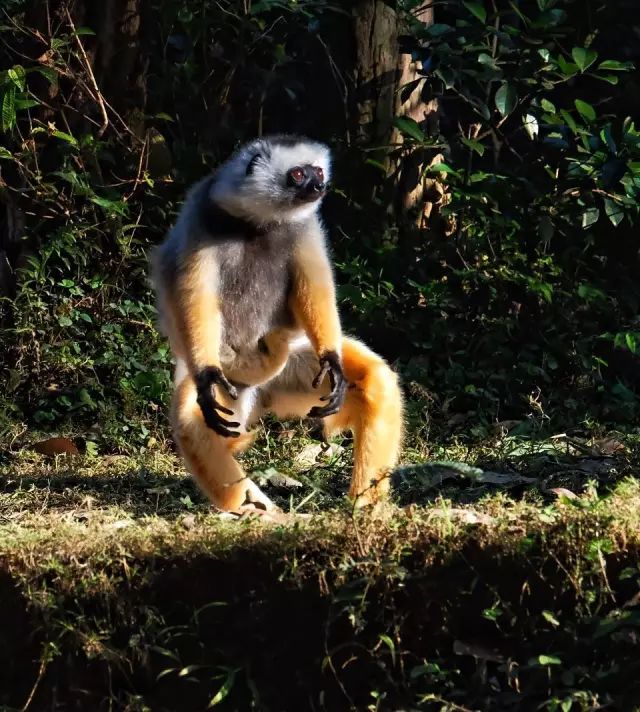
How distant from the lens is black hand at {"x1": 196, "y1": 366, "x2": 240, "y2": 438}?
5410mm

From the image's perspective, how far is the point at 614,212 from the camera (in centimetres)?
767

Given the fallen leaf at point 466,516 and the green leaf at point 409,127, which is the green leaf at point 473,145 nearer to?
the green leaf at point 409,127

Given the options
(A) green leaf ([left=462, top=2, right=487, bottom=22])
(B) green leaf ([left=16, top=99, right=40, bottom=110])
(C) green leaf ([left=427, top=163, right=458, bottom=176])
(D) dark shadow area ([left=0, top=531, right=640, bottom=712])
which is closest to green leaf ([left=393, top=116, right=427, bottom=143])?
(C) green leaf ([left=427, top=163, right=458, bottom=176])

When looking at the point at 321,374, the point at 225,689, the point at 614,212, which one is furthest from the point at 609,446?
the point at 225,689

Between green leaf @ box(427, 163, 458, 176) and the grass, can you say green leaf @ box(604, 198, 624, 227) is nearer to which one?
green leaf @ box(427, 163, 458, 176)

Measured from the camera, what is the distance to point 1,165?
28.4 ft

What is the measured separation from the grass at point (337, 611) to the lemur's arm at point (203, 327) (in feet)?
2.45

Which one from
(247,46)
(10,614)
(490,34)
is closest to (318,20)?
(247,46)

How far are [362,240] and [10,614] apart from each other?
4709 millimetres

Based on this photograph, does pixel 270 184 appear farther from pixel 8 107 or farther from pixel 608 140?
pixel 8 107

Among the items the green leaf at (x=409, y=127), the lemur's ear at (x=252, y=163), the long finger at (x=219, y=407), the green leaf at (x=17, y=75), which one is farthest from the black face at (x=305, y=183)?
the green leaf at (x=17, y=75)

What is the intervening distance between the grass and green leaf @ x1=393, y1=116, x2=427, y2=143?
13.6ft

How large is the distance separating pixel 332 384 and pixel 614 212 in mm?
3009

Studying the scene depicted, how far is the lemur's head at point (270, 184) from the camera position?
5.80 metres
